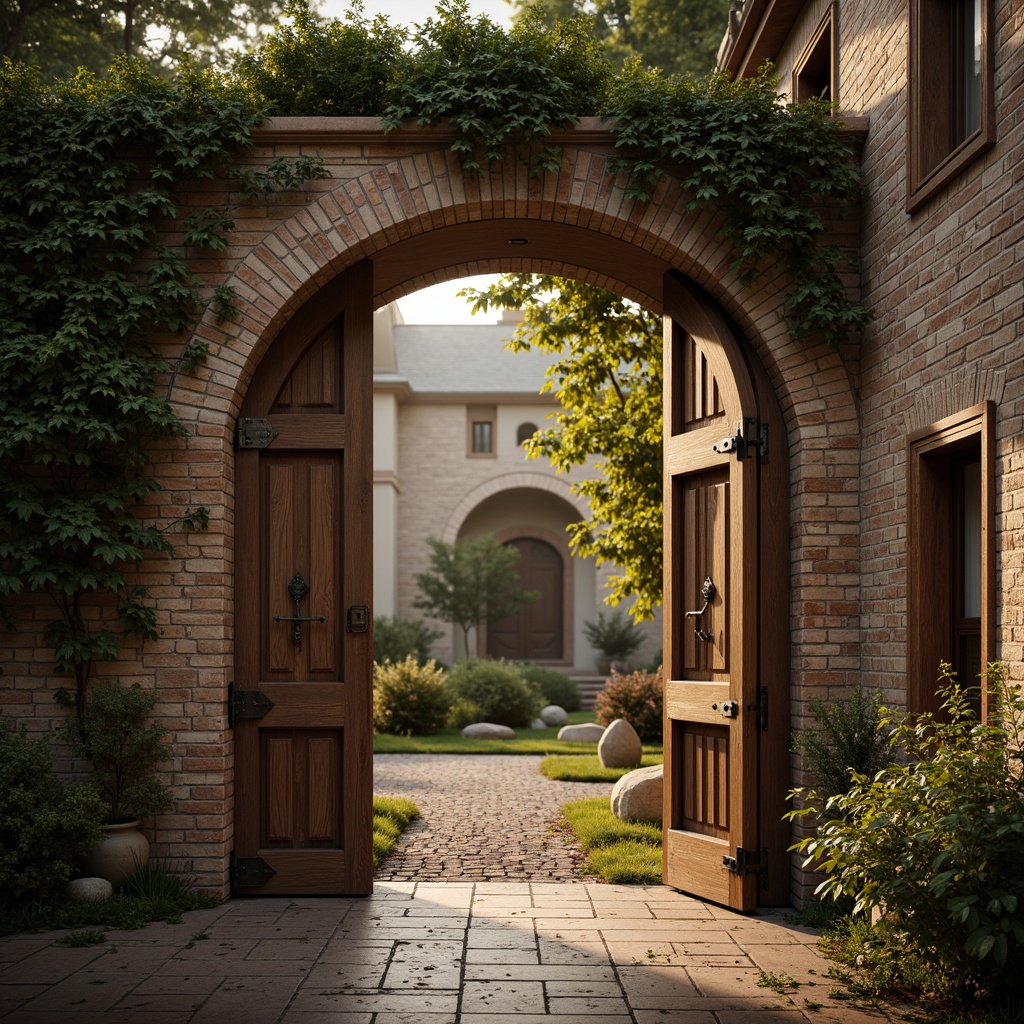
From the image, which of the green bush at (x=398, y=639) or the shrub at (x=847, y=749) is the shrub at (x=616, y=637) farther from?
the shrub at (x=847, y=749)

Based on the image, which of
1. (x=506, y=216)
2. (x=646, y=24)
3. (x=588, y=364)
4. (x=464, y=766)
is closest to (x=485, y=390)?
(x=646, y=24)

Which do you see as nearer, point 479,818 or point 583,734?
point 479,818

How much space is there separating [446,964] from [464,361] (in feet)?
75.8

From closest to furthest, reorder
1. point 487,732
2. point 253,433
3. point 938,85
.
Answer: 1. point 938,85
2. point 253,433
3. point 487,732

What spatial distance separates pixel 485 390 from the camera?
26359 mm

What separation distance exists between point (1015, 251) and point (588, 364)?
6.39 meters

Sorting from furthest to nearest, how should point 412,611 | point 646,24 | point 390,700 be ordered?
point 412,611, point 646,24, point 390,700

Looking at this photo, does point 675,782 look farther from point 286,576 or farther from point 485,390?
point 485,390

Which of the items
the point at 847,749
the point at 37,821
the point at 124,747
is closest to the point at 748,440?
the point at 847,749

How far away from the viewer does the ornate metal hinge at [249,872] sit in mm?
6664

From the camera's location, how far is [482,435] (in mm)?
26766

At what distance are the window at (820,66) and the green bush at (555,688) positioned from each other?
14235 millimetres

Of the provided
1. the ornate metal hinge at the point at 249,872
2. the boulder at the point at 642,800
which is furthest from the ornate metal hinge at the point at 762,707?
the ornate metal hinge at the point at 249,872

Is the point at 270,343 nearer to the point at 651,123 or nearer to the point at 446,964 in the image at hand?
the point at 651,123
